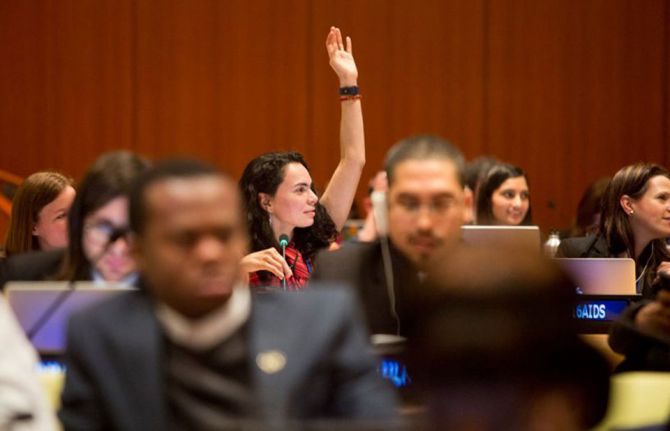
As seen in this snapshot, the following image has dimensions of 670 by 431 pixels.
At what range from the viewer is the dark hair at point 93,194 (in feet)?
10.2

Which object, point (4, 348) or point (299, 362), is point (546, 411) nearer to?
point (299, 362)

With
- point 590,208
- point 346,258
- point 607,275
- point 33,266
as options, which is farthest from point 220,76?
point 346,258

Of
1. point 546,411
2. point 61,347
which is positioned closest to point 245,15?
point 61,347

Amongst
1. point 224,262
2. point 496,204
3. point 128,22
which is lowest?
point 496,204

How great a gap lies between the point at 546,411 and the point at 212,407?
30.4 inches

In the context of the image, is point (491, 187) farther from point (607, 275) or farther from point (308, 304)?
point (308, 304)

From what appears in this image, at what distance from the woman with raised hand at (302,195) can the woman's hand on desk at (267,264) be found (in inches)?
14.0

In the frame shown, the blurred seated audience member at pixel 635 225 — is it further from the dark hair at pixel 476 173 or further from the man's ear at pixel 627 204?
the dark hair at pixel 476 173

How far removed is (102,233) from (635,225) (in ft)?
10.1

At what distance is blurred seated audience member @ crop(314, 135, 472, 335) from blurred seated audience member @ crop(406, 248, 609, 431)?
1721mm

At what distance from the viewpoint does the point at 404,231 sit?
3.00m

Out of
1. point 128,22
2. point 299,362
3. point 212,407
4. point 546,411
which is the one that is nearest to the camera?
point 546,411

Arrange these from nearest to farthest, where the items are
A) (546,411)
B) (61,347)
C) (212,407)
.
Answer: (546,411) → (212,407) → (61,347)

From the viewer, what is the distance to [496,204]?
22.5 feet
